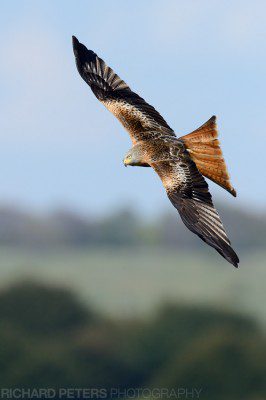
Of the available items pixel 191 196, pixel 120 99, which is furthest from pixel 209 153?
pixel 120 99

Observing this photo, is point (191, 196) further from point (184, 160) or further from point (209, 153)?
point (209, 153)

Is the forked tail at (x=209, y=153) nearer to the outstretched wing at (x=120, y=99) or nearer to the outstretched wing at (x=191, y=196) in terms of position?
the outstretched wing at (x=191, y=196)

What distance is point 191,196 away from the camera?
11695 mm

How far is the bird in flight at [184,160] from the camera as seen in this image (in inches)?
451

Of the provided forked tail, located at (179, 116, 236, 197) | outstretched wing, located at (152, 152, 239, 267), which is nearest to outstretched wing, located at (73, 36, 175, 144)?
forked tail, located at (179, 116, 236, 197)

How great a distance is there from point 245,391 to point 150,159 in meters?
11.5

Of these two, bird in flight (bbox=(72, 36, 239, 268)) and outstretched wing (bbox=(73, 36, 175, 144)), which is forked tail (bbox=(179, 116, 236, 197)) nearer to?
bird in flight (bbox=(72, 36, 239, 268))

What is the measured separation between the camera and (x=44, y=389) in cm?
2244

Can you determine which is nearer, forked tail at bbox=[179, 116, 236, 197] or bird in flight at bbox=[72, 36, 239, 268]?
bird in flight at bbox=[72, 36, 239, 268]

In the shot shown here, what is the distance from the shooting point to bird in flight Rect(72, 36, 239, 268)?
1145 centimetres

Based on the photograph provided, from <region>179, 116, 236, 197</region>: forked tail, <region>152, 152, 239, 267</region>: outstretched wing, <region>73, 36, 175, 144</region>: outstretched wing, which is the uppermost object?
<region>73, 36, 175, 144</region>: outstretched wing

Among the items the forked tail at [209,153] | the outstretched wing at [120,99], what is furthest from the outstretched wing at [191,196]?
the outstretched wing at [120,99]

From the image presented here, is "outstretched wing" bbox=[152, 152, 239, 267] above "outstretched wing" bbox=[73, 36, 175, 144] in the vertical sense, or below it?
below

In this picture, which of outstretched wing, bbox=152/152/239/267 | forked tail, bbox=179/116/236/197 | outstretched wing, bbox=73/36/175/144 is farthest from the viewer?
outstretched wing, bbox=73/36/175/144
